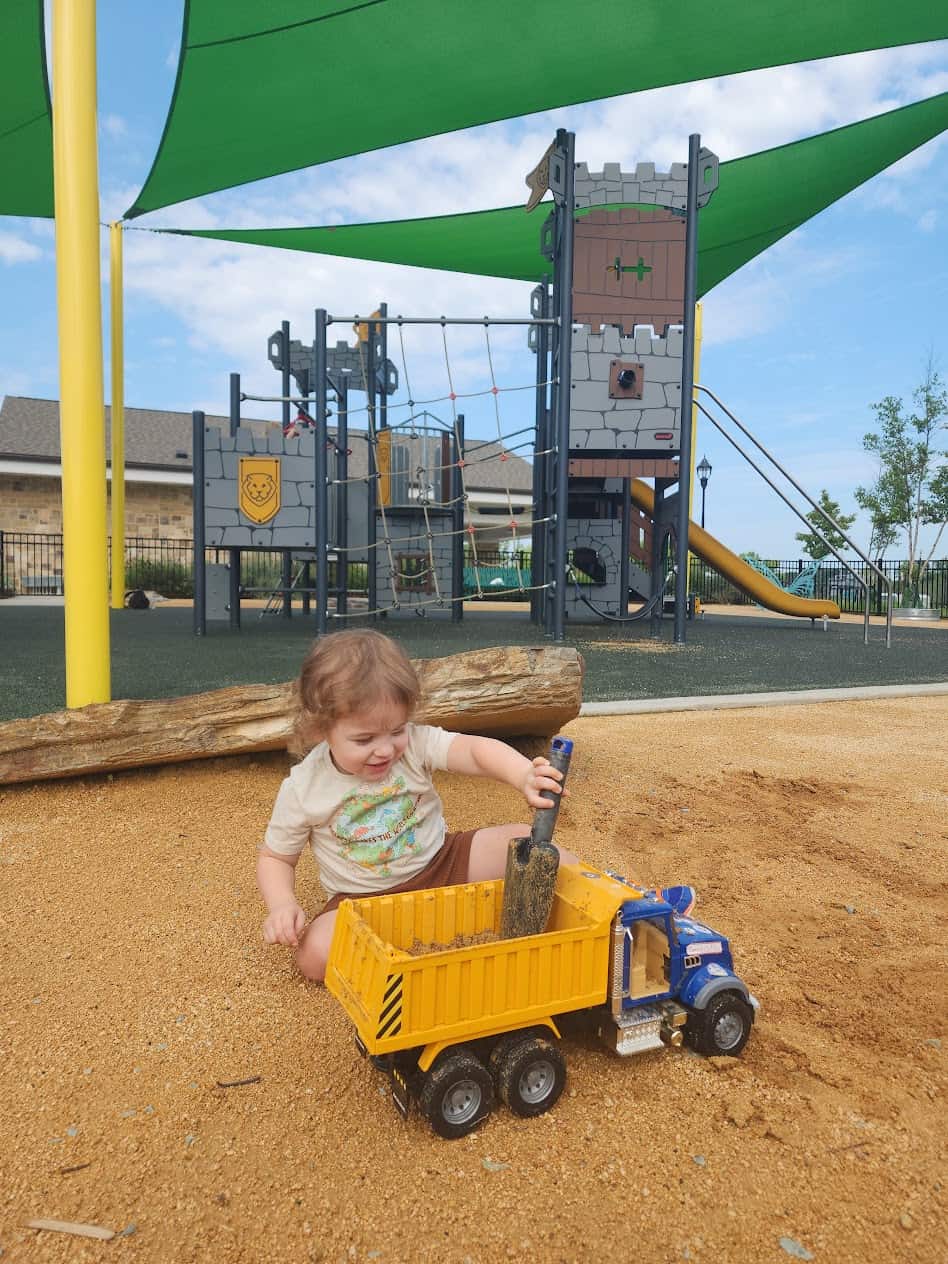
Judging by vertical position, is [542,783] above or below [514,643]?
above

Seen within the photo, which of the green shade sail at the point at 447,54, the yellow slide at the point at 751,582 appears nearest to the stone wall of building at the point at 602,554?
the yellow slide at the point at 751,582

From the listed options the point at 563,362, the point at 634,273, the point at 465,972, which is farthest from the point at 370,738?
the point at 634,273

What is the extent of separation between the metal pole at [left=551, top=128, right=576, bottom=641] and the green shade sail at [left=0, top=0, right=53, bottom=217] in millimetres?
4309

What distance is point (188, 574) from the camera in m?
19.7

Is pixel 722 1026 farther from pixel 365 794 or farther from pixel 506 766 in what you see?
pixel 365 794

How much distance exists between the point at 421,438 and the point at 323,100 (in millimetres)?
3672

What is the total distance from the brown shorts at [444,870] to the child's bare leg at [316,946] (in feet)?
0.15

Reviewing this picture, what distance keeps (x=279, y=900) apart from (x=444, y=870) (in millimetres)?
348

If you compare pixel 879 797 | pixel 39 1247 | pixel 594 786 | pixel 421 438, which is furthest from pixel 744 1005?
pixel 421 438

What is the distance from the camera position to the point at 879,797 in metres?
3.03

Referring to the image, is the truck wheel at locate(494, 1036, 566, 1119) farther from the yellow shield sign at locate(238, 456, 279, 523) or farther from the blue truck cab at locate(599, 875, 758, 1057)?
the yellow shield sign at locate(238, 456, 279, 523)

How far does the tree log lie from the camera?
280 cm

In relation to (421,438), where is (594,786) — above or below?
below

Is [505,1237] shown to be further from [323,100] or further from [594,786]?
[323,100]
